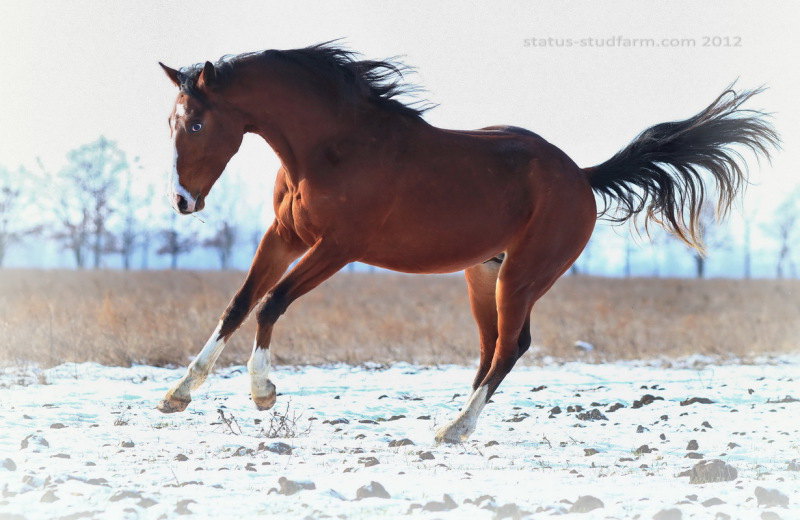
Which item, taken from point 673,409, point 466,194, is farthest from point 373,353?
point 466,194

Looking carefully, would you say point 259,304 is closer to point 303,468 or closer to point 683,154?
point 303,468

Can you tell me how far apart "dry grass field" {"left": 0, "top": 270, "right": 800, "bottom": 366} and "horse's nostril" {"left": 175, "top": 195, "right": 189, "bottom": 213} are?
178 inches

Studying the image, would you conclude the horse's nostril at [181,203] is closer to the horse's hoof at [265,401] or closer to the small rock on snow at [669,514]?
the horse's hoof at [265,401]

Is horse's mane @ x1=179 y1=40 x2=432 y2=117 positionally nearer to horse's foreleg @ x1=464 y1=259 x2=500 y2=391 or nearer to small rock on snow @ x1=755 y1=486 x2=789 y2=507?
horse's foreleg @ x1=464 y1=259 x2=500 y2=391

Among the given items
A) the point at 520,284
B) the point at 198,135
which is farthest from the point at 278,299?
the point at 520,284

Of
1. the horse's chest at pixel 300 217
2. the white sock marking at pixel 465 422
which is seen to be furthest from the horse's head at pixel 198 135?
the white sock marking at pixel 465 422

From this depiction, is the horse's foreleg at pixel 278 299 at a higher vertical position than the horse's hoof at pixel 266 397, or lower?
higher

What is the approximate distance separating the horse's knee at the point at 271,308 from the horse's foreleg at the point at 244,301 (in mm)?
203

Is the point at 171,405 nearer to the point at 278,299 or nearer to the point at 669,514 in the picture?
the point at 278,299

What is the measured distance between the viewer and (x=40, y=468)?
425 cm

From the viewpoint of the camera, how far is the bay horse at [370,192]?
16.8 ft

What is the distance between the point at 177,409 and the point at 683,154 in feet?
14.3

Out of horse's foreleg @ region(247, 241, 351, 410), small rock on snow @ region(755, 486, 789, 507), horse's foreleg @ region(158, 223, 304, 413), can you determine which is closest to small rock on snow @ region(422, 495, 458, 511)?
small rock on snow @ region(755, 486, 789, 507)

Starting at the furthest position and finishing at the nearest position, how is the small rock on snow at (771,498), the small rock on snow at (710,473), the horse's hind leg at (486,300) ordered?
the horse's hind leg at (486,300) < the small rock on snow at (710,473) < the small rock on snow at (771,498)
